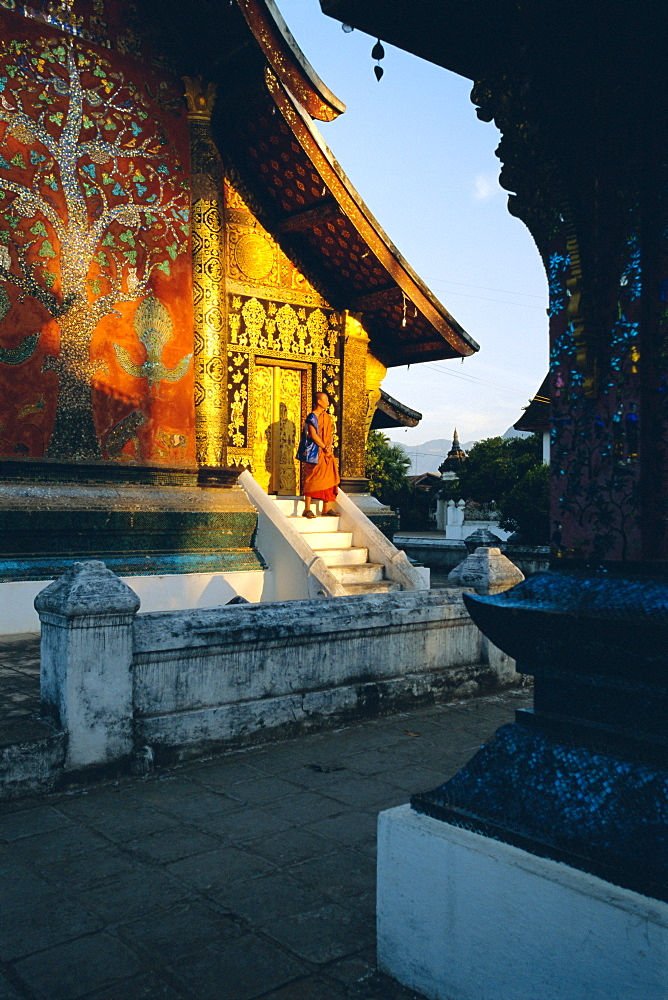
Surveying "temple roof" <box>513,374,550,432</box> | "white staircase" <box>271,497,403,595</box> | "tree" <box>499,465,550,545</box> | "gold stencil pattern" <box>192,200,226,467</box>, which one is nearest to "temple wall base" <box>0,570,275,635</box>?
"white staircase" <box>271,497,403,595</box>

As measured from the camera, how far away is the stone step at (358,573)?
988cm

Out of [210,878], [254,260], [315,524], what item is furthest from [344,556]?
[210,878]

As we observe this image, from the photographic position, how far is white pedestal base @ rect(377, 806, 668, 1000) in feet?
6.75

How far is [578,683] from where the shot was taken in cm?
252

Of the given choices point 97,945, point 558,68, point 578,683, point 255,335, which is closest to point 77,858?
point 97,945

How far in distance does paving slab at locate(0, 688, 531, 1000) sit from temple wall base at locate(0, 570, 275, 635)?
3.24 meters

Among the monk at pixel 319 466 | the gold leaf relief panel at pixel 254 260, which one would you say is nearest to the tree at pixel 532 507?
the monk at pixel 319 466

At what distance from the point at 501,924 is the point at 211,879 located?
152cm

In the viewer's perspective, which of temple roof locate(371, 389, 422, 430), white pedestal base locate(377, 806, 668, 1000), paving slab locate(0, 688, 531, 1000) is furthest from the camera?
temple roof locate(371, 389, 422, 430)

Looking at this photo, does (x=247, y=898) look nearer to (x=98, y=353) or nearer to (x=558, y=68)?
(x=558, y=68)

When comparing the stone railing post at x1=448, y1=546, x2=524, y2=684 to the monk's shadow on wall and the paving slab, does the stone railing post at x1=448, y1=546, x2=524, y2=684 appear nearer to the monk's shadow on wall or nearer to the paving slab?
the paving slab

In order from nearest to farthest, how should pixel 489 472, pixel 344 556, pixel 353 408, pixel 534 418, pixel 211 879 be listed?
pixel 211 879
pixel 344 556
pixel 353 408
pixel 489 472
pixel 534 418

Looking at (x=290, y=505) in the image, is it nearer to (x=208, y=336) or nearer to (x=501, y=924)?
(x=208, y=336)

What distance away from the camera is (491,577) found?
7.50 m
